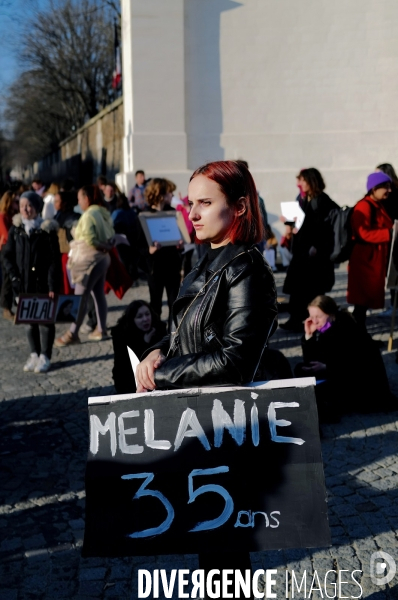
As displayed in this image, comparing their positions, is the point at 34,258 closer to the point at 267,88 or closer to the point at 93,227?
the point at 93,227

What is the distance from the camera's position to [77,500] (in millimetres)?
4586

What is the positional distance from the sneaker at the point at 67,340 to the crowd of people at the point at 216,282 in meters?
0.01

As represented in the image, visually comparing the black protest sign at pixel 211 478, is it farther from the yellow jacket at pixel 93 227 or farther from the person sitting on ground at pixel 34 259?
the yellow jacket at pixel 93 227

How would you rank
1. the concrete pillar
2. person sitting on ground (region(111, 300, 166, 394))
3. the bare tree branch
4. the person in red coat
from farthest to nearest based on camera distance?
the bare tree branch
the concrete pillar
the person in red coat
person sitting on ground (region(111, 300, 166, 394))

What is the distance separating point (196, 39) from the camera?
17188mm

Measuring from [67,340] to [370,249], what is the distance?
357cm

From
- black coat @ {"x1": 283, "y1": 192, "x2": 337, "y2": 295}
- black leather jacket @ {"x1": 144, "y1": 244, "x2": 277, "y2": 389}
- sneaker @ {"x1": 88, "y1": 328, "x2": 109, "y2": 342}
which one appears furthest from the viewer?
sneaker @ {"x1": 88, "y1": 328, "x2": 109, "y2": 342}

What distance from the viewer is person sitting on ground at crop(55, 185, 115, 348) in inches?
343

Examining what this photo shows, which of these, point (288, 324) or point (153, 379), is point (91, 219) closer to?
point (288, 324)

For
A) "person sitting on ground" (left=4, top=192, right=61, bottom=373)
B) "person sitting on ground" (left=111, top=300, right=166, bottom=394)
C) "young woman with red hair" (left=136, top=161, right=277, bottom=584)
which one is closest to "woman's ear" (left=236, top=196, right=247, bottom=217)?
"young woman with red hair" (left=136, top=161, right=277, bottom=584)

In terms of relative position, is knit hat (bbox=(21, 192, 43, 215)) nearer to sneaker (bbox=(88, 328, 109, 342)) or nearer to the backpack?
sneaker (bbox=(88, 328, 109, 342))

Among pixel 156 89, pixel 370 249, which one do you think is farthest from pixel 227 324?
pixel 156 89

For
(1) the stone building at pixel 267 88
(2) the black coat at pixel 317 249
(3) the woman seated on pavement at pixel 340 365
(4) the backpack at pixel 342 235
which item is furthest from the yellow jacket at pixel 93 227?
(1) the stone building at pixel 267 88

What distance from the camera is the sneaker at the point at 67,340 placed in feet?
29.5
